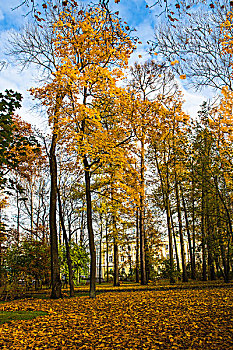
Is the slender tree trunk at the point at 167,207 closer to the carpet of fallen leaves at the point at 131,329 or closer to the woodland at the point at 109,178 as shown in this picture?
the woodland at the point at 109,178

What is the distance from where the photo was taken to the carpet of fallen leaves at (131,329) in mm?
4555

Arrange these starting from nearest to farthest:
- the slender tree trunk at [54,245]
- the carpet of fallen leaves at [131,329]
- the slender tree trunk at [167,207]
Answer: the carpet of fallen leaves at [131,329] < the slender tree trunk at [54,245] < the slender tree trunk at [167,207]

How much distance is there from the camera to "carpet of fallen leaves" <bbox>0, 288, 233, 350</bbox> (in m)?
4.55

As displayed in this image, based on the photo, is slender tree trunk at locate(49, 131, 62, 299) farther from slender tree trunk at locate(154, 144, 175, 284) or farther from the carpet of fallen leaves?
slender tree trunk at locate(154, 144, 175, 284)

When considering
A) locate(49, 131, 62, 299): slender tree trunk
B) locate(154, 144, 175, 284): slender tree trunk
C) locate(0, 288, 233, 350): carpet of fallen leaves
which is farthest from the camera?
locate(154, 144, 175, 284): slender tree trunk

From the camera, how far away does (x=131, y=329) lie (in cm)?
541

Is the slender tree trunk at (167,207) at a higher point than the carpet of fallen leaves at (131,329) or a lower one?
higher

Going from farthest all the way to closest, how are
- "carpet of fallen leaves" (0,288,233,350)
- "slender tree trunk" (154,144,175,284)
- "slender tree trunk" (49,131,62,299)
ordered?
"slender tree trunk" (154,144,175,284), "slender tree trunk" (49,131,62,299), "carpet of fallen leaves" (0,288,233,350)

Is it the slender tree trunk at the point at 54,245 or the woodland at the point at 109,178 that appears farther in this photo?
the slender tree trunk at the point at 54,245

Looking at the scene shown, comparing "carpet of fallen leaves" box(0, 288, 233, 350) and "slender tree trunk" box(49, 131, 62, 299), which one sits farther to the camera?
"slender tree trunk" box(49, 131, 62, 299)

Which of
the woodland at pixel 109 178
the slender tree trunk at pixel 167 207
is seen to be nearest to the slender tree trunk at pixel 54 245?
the woodland at pixel 109 178

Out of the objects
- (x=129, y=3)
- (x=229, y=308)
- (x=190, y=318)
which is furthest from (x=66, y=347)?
(x=129, y=3)

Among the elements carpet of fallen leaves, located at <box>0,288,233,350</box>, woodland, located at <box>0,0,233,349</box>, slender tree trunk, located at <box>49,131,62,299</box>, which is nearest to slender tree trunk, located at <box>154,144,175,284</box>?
woodland, located at <box>0,0,233,349</box>

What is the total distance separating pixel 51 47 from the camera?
Answer: 12266 mm
